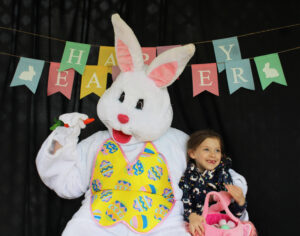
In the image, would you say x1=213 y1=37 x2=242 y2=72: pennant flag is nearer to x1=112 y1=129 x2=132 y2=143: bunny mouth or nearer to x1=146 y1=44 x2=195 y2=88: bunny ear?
x1=146 y1=44 x2=195 y2=88: bunny ear

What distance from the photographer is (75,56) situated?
208 cm

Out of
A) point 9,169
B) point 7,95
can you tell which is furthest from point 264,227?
point 7,95

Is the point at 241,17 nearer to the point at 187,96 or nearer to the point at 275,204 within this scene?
the point at 187,96

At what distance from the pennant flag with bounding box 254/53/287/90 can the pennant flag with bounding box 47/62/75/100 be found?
1004 mm

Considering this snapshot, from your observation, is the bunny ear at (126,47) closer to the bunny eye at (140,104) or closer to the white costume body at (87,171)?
the bunny eye at (140,104)

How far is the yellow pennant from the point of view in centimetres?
212

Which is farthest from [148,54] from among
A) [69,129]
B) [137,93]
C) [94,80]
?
[69,129]

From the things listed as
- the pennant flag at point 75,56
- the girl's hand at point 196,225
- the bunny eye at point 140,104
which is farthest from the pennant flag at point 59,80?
the girl's hand at point 196,225

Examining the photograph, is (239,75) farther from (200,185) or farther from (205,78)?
(200,185)

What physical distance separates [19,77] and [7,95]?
16cm

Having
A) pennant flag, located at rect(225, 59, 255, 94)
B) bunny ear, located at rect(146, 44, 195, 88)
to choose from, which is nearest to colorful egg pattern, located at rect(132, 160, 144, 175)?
bunny ear, located at rect(146, 44, 195, 88)

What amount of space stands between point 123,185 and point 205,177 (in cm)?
38

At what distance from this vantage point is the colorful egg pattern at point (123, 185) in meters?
1.68

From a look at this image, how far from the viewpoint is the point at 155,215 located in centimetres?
162
